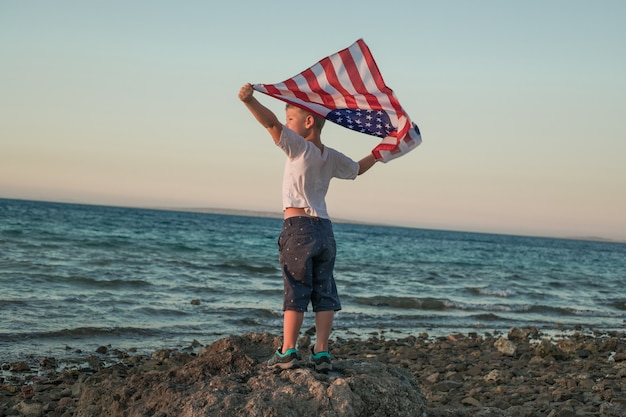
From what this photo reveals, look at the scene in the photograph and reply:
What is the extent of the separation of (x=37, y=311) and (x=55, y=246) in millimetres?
13644

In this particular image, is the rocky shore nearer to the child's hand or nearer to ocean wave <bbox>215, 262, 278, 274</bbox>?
the child's hand

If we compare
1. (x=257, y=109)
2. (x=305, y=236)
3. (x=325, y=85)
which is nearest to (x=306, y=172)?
(x=305, y=236)

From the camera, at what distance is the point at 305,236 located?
478cm

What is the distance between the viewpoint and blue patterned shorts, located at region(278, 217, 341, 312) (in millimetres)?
4773

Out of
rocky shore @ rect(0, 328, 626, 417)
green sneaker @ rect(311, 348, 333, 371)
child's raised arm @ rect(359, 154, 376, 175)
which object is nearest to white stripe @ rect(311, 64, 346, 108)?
child's raised arm @ rect(359, 154, 376, 175)

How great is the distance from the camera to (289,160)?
4.88 meters

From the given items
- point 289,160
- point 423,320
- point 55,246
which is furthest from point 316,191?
point 55,246

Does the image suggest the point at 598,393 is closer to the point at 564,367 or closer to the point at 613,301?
the point at 564,367

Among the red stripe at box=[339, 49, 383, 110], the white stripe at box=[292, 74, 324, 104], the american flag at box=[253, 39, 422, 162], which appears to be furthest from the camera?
the red stripe at box=[339, 49, 383, 110]

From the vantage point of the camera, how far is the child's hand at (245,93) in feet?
14.7

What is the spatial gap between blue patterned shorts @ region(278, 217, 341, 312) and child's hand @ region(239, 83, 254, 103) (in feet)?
3.07

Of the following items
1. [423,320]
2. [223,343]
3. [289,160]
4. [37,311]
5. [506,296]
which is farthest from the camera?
[506,296]

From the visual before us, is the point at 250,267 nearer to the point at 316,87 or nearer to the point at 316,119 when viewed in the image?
the point at 316,87

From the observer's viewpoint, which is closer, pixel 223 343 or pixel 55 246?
pixel 223 343
